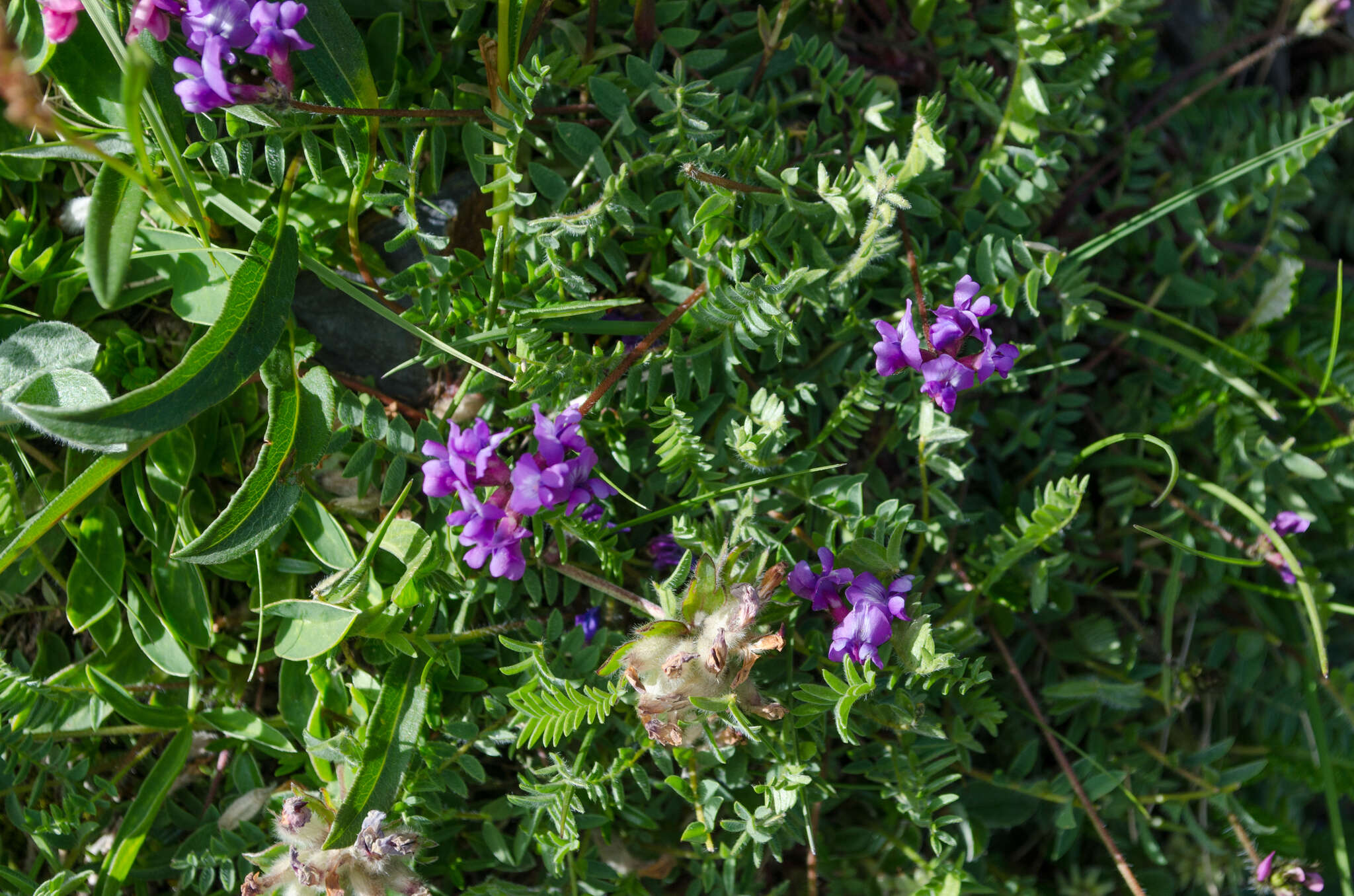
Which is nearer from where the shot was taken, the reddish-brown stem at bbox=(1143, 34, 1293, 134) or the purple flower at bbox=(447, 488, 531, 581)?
the purple flower at bbox=(447, 488, 531, 581)

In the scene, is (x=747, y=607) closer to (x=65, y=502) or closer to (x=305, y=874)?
(x=305, y=874)

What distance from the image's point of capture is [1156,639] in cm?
298

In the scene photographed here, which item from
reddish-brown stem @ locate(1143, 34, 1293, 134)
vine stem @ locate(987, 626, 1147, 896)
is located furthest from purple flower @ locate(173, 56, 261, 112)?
reddish-brown stem @ locate(1143, 34, 1293, 134)

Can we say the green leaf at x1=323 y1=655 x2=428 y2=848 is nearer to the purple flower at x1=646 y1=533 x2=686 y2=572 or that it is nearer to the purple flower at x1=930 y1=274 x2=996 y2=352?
the purple flower at x1=646 y1=533 x2=686 y2=572

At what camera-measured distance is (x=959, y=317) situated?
6.95 ft

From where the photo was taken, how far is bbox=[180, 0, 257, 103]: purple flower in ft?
5.99

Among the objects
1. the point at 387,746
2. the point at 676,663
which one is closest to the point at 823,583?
the point at 676,663

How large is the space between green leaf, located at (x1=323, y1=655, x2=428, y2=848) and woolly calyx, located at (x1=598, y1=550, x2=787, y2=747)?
Result: 55 centimetres

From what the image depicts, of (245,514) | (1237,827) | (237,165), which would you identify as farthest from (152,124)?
(1237,827)

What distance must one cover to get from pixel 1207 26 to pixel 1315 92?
0.61 meters

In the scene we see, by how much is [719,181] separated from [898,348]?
561 millimetres

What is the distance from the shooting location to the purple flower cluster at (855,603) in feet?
6.72

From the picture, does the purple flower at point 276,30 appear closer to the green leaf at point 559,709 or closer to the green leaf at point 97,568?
the green leaf at point 97,568

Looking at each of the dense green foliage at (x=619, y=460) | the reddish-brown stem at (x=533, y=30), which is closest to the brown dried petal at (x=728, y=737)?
the dense green foliage at (x=619, y=460)
